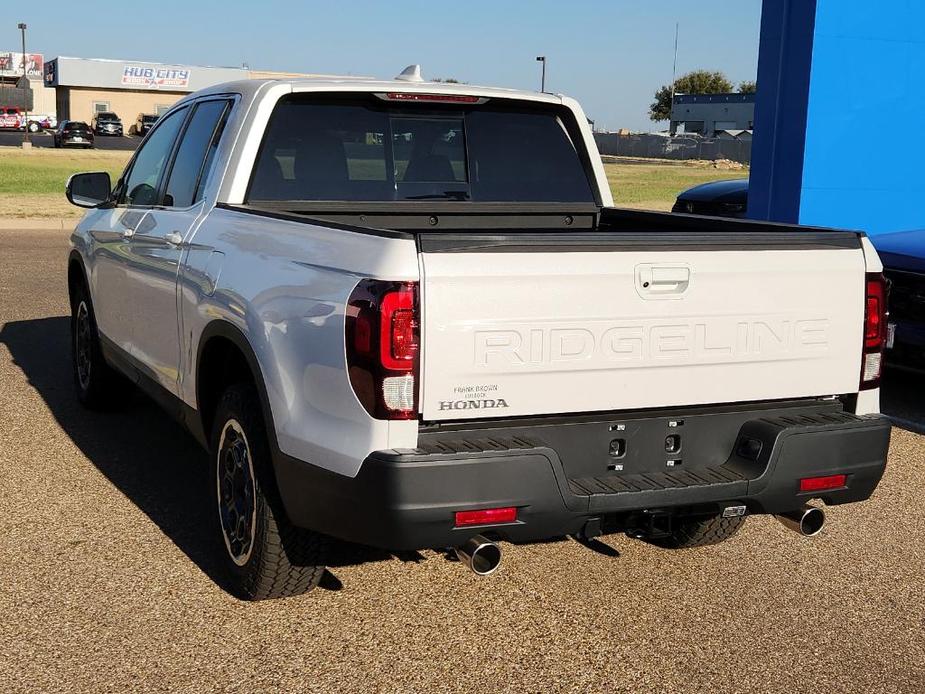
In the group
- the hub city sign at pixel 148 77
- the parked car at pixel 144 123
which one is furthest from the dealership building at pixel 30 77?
the parked car at pixel 144 123

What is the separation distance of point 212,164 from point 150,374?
1.13 metres

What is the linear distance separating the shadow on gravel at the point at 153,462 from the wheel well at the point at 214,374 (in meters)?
0.32

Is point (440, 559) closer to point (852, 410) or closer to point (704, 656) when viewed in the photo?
point (704, 656)

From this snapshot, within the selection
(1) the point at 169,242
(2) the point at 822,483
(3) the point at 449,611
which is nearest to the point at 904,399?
(2) the point at 822,483

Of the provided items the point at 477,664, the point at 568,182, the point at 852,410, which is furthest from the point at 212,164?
the point at 852,410

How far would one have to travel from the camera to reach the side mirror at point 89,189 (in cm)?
689

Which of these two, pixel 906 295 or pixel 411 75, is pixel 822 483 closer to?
pixel 411 75

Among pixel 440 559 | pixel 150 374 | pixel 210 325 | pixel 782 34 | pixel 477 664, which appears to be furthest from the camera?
pixel 782 34

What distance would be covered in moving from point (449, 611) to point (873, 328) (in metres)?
1.92

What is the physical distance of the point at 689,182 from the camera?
4391cm

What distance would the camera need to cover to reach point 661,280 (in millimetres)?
3809

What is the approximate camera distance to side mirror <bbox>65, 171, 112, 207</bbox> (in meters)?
6.89

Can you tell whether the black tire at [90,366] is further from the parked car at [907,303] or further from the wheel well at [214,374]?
the parked car at [907,303]

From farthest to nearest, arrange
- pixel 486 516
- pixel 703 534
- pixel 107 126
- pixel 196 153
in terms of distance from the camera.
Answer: pixel 107 126
pixel 196 153
pixel 703 534
pixel 486 516
